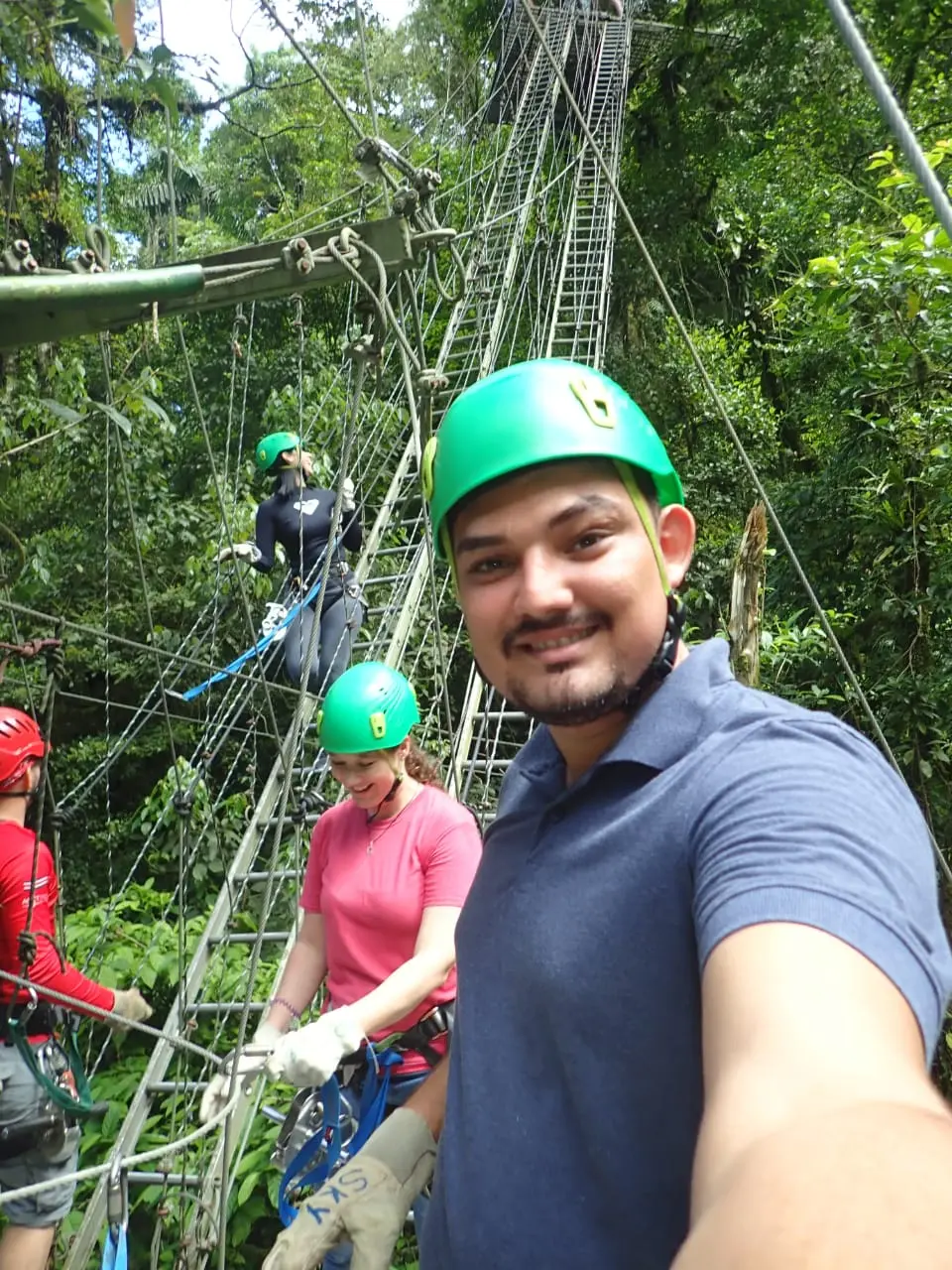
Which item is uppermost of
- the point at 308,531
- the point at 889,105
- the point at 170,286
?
the point at 889,105

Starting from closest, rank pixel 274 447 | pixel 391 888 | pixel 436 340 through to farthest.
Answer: pixel 391 888, pixel 274 447, pixel 436 340

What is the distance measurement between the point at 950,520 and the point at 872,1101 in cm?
447

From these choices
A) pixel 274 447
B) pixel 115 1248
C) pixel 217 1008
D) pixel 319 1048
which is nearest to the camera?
pixel 115 1248

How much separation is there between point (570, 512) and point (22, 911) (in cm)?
138

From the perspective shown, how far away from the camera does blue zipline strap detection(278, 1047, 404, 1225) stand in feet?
4.46

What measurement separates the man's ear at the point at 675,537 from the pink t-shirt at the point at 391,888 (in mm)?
792

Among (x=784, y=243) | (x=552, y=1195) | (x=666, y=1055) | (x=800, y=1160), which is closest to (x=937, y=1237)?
(x=800, y=1160)

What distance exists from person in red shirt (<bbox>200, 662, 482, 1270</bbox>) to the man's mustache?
0.82 meters

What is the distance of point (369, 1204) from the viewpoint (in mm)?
958

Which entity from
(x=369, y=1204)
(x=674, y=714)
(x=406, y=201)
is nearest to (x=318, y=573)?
(x=406, y=201)

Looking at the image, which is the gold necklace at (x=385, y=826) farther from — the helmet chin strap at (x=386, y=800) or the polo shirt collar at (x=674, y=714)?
the polo shirt collar at (x=674, y=714)

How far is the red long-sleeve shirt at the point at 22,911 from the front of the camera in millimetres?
1632

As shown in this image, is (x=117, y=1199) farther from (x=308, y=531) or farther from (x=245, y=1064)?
(x=308, y=531)

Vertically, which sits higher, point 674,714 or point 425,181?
point 425,181
